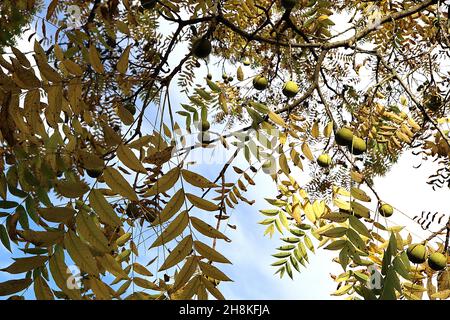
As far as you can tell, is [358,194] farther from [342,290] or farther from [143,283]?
[143,283]

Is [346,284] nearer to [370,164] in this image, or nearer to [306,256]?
[306,256]

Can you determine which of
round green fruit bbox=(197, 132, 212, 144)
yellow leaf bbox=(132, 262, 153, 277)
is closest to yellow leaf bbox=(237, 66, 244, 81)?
round green fruit bbox=(197, 132, 212, 144)

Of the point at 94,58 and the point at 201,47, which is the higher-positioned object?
the point at 201,47

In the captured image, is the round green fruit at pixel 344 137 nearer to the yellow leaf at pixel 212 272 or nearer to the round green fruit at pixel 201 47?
the round green fruit at pixel 201 47

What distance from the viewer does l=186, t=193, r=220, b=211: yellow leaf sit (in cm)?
130

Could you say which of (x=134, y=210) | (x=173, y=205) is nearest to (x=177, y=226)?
(x=173, y=205)

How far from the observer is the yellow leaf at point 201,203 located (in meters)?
1.30

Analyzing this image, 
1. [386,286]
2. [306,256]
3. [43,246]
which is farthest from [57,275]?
[306,256]

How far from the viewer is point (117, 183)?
4.12ft

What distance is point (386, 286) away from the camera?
53.6 inches

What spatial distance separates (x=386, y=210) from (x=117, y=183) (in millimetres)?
1282

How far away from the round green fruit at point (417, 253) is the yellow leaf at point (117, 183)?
1.23 m

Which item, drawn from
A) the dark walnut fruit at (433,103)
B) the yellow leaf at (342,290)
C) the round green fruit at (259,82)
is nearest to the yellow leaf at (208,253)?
the yellow leaf at (342,290)
